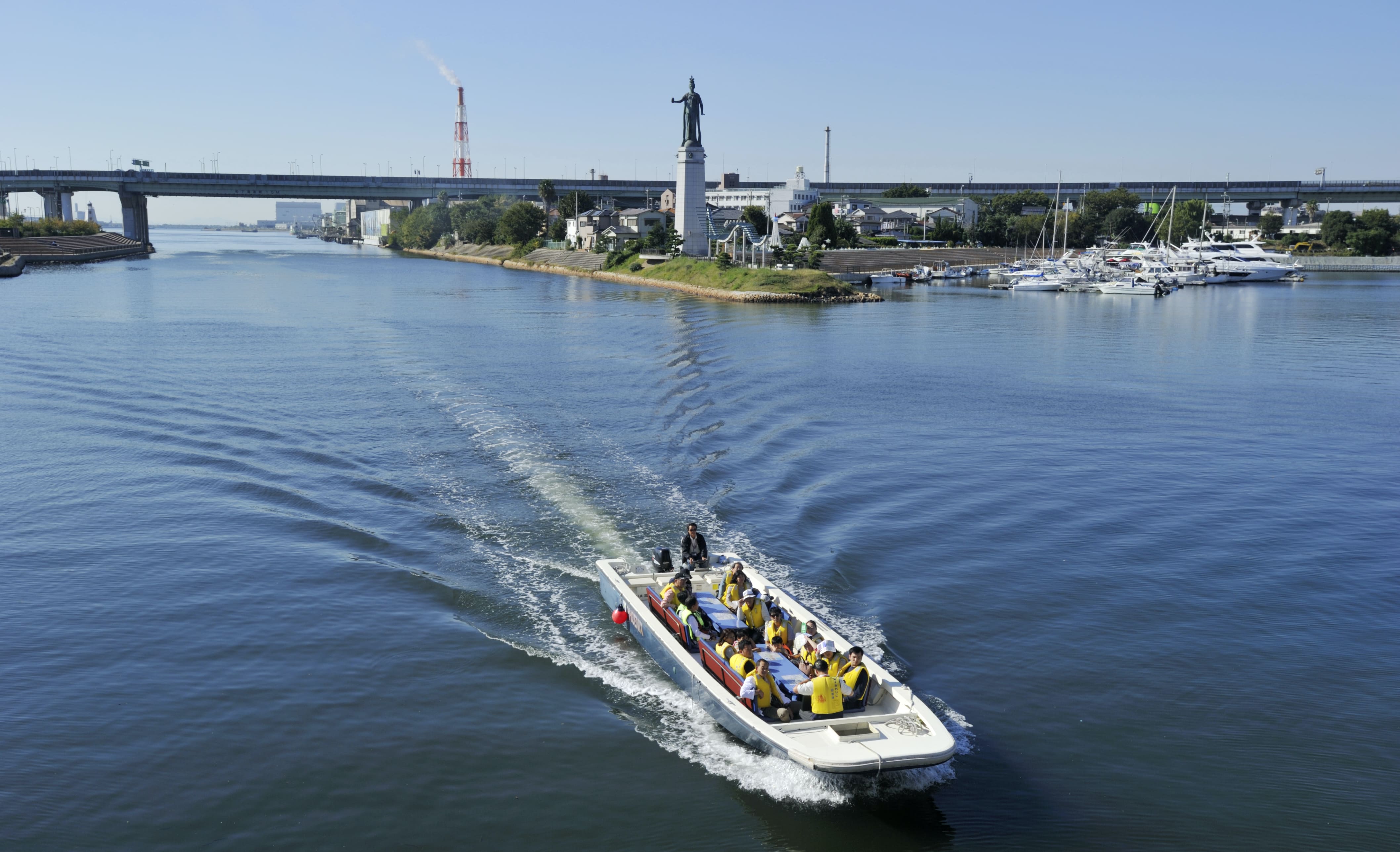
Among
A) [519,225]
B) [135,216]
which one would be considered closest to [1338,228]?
[519,225]

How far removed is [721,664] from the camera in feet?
42.3

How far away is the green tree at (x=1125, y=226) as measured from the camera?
415 ft

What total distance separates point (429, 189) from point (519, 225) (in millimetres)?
30473

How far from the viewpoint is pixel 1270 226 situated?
13950 cm

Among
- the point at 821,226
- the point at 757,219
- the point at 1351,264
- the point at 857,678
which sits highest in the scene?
the point at 757,219

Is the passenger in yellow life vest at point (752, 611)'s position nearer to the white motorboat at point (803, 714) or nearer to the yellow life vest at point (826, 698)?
the white motorboat at point (803, 714)

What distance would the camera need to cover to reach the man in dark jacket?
16594 millimetres

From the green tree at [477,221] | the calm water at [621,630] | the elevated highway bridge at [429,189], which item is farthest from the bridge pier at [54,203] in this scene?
the calm water at [621,630]

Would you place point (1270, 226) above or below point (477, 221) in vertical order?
above

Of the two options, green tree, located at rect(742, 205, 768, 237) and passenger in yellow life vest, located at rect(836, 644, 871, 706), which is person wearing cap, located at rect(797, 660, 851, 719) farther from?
green tree, located at rect(742, 205, 768, 237)

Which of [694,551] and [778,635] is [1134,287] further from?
[778,635]

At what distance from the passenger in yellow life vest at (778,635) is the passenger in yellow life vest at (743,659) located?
0.67m

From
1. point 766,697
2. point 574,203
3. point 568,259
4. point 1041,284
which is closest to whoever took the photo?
point 766,697

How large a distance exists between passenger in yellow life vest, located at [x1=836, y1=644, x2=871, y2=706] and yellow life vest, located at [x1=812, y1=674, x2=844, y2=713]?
1.07ft
